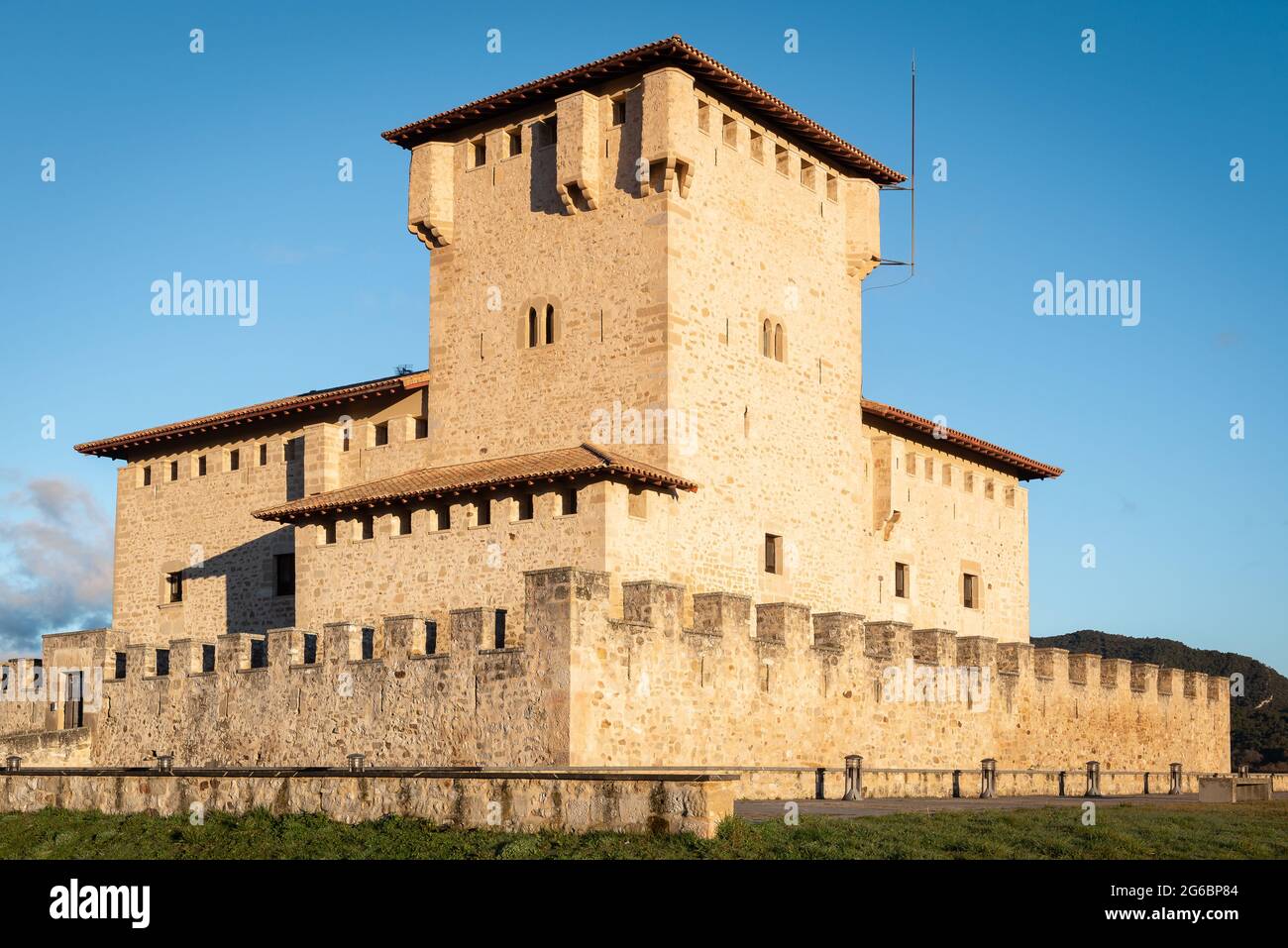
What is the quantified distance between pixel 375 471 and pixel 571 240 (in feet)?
22.0

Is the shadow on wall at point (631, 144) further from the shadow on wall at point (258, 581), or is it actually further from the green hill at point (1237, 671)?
the green hill at point (1237, 671)

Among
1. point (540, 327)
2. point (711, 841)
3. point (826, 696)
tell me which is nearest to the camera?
point (711, 841)

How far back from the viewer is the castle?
27.0m

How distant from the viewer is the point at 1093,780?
3266 centimetres

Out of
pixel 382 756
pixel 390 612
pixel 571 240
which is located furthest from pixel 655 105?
pixel 382 756

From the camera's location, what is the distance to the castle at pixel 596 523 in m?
27.0

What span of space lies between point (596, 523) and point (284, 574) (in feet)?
34.1

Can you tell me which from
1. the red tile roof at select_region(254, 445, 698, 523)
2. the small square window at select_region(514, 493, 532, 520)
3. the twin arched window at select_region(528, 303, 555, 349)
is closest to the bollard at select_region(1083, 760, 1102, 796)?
the red tile roof at select_region(254, 445, 698, 523)

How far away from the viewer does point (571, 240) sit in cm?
3309

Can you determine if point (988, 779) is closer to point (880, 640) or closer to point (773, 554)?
point (880, 640)

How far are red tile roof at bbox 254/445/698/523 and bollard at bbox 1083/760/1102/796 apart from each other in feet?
30.6

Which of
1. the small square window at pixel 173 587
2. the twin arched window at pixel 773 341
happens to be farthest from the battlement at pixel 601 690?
the twin arched window at pixel 773 341

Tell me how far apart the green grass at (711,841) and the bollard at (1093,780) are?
8.38 meters

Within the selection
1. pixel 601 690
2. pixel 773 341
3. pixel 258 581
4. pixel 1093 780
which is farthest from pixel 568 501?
pixel 1093 780
